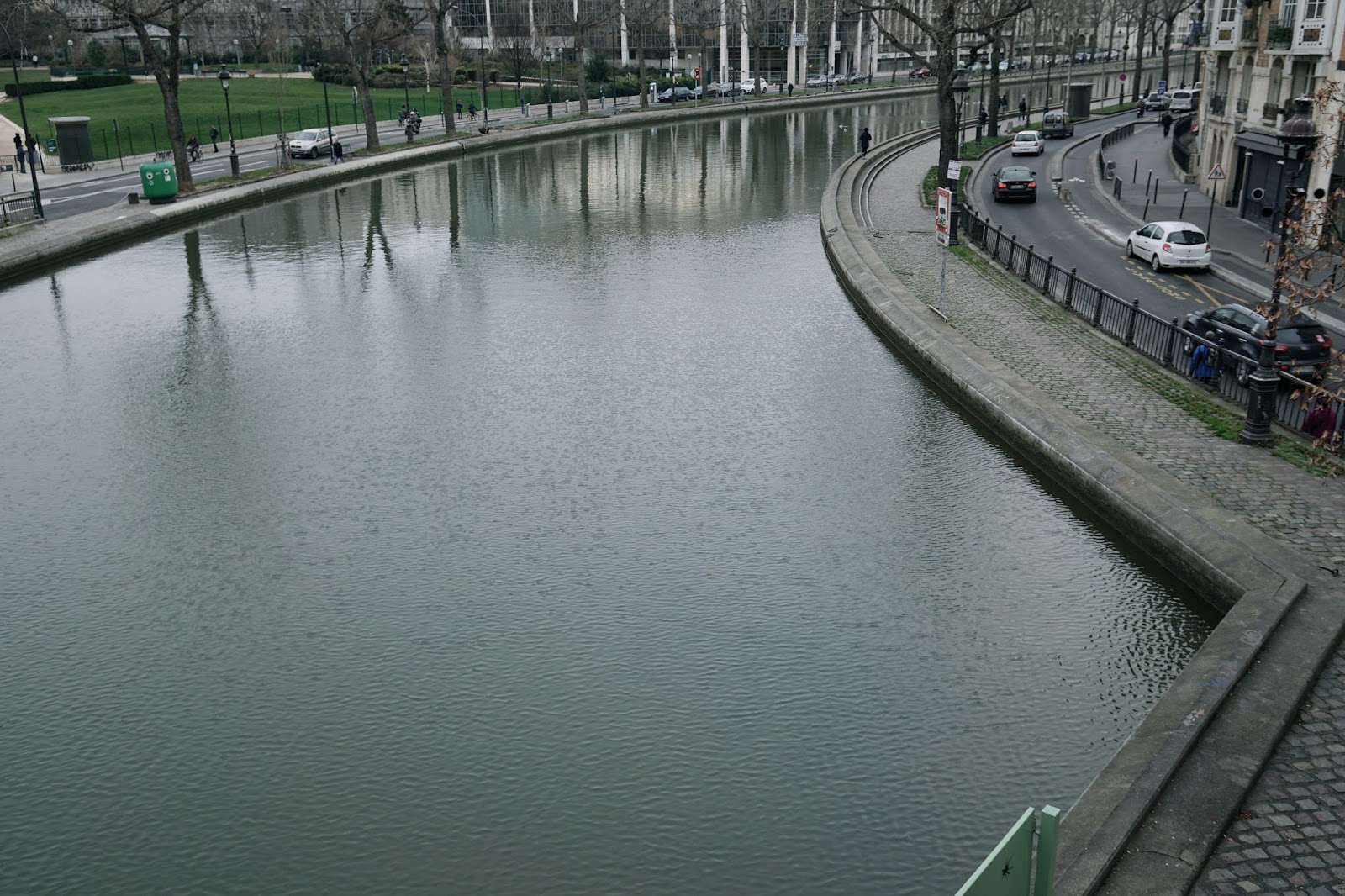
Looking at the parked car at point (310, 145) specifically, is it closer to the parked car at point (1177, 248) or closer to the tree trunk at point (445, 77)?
the tree trunk at point (445, 77)

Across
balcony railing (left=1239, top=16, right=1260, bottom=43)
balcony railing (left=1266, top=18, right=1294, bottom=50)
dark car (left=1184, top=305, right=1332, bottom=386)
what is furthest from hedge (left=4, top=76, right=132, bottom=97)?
dark car (left=1184, top=305, right=1332, bottom=386)

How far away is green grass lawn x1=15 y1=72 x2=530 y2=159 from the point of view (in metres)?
71.1

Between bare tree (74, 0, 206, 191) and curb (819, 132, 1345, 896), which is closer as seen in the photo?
curb (819, 132, 1345, 896)

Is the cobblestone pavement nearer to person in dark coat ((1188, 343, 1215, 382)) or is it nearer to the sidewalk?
person in dark coat ((1188, 343, 1215, 382))

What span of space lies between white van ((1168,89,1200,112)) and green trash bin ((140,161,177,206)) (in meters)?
59.9

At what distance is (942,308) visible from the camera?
27797 mm

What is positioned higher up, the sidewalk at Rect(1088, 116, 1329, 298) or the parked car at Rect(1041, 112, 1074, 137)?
the parked car at Rect(1041, 112, 1074, 137)

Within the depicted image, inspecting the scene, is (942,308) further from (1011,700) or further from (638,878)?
(638,878)

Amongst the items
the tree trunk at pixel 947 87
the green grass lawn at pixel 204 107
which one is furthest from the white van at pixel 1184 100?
the green grass lawn at pixel 204 107

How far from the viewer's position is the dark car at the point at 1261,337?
2153 cm

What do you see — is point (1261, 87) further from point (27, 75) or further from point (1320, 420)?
point (27, 75)

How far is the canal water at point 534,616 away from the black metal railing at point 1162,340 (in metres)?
4.45

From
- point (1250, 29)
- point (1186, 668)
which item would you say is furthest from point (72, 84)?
point (1186, 668)

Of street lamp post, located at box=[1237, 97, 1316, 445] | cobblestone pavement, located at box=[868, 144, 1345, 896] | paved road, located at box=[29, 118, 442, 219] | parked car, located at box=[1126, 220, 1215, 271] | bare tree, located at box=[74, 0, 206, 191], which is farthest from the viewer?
paved road, located at box=[29, 118, 442, 219]
